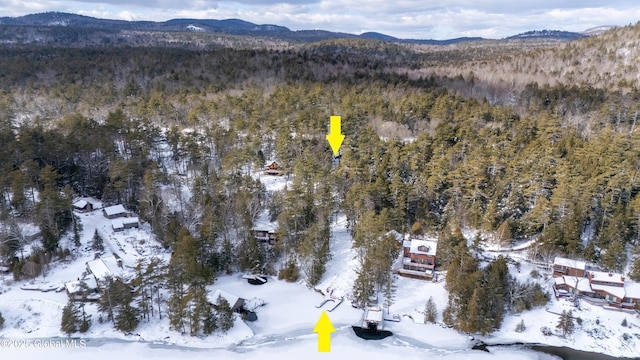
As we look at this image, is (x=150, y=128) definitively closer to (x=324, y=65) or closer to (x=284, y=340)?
(x=284, y=340)

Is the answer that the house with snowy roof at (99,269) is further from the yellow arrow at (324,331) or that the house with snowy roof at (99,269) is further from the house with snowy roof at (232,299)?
the yellow arrow at (324,331)

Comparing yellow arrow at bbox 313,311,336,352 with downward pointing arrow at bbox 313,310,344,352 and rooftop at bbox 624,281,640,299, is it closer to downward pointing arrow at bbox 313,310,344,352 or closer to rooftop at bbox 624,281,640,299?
downward pointing arrow at bbox 313,310,344,352

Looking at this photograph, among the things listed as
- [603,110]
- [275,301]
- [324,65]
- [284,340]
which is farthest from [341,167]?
[324,65]

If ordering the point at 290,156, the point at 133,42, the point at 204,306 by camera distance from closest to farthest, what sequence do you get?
1. the point at 204,306
2. the point at 290,156
3. the point at 133,42

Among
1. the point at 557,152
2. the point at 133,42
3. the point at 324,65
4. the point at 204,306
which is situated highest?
the point at 133,42

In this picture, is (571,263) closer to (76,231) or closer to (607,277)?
(607,277)

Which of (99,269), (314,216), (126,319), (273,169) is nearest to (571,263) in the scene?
(314,216)
